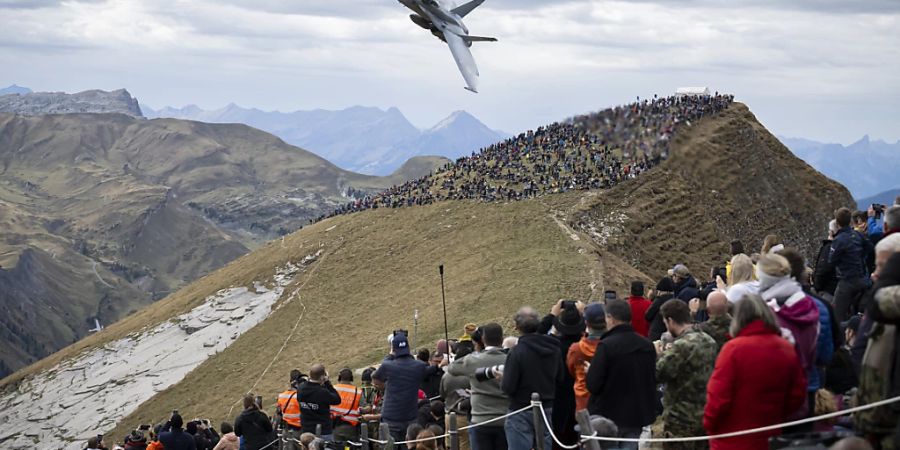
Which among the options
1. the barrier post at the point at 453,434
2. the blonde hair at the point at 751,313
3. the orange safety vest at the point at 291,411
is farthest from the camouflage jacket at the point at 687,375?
the orange safety vest at the point at 291,411

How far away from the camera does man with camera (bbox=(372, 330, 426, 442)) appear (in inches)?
624

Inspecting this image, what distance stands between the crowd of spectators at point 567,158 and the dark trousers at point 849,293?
48226 millimetres

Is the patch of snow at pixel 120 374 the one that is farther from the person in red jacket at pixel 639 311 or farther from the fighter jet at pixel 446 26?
the person in red jacket at pixel 639 311

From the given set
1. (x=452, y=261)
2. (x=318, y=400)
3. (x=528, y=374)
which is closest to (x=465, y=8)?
(x=452, y=261)

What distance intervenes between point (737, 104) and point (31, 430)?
5513 cm

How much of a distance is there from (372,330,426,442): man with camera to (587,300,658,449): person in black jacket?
468 cm

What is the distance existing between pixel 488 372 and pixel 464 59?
2163 cm

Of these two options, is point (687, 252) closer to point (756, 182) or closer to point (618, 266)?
point (618, 266)

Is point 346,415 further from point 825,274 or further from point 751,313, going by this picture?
point 751,313

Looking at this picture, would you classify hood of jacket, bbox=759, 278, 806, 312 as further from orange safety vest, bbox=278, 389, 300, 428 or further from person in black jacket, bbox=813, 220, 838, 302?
orange safety vest, bbox=278, 389, 300, 428

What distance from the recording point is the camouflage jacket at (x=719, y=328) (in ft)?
37.5

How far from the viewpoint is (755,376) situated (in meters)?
9.32

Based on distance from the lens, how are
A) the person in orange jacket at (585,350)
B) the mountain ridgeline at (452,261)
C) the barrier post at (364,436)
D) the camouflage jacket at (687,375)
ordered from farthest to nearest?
the mountain ridgeline at (452,261) → the barrier post at (364,436) → the person in orange jacket at (585,350) → the camouflage jacket at (687,375)

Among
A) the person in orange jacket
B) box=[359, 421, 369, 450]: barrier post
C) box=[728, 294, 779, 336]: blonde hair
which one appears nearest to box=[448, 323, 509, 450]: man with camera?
the person in orange jacket
